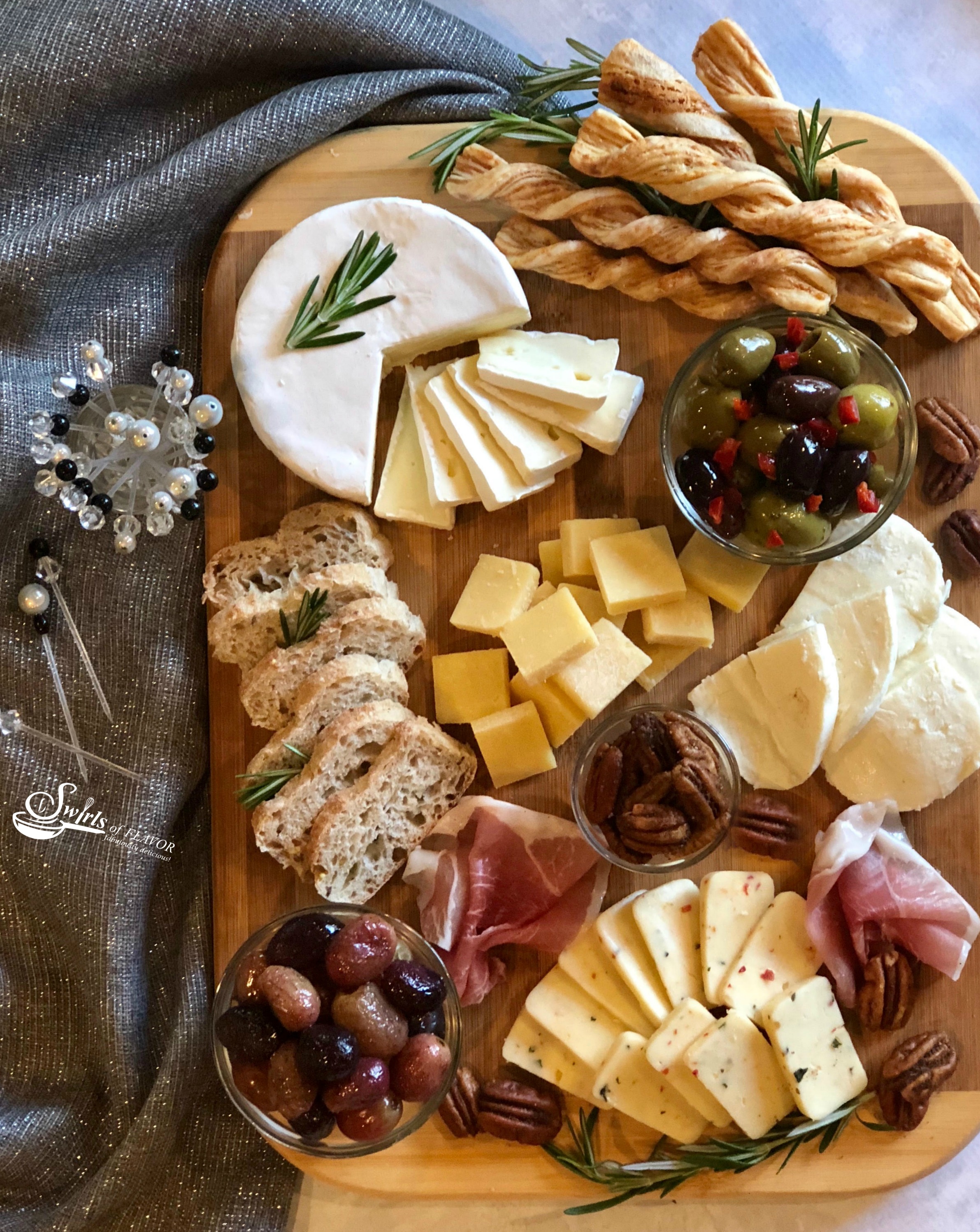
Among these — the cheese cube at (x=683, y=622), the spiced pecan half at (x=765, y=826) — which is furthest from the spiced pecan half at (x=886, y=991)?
the cheese cube at (x=683, y=622)

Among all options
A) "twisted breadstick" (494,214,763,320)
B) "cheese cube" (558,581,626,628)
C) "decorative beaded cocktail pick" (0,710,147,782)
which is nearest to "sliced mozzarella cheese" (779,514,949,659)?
"cheese cube" (558,581,626,628)

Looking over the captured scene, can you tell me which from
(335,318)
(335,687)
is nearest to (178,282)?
(335,318)

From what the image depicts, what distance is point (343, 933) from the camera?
6.14 ft

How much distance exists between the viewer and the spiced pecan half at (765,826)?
6.88 ft

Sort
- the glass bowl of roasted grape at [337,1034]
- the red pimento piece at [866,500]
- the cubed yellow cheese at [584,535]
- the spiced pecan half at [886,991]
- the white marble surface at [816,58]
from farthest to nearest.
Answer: the white marble surface at [816,58], the cubed yellow cheese at [584,535], the spiced pecan half at [886,991], the red pimento piece at [866,500], the glass bowl of roasted grape at [337,1034]

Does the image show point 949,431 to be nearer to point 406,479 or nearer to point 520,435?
point 520,435

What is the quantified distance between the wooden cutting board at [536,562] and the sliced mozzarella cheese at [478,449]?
10 cm

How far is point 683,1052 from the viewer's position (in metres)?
1.99

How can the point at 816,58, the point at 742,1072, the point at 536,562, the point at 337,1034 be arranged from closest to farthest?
the point at 337,1034 < the point at 742,1072 < the point at 536,562 < the point at 816,58

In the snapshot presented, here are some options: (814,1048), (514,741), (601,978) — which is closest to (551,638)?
(514,741)

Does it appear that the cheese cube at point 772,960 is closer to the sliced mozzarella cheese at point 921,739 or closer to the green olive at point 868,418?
the sliced mozzarella cheese at point 921,739

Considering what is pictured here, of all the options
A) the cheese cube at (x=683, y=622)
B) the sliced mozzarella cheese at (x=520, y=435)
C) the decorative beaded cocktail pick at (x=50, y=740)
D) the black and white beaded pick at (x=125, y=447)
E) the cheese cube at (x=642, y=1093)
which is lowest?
the decorative beaded cocktail pick at (x=50, y=740)

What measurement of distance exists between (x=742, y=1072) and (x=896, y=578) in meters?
1.00

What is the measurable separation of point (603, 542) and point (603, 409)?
0.26 metres
